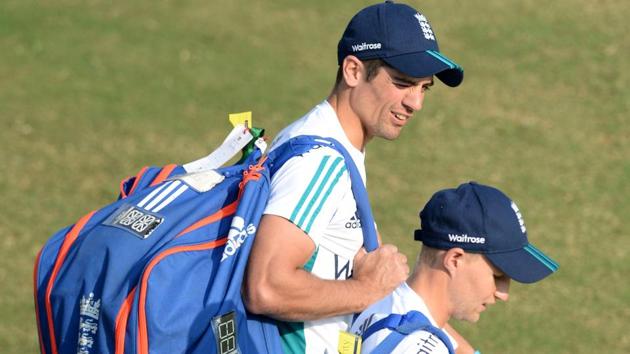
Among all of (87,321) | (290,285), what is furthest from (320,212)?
(87,321)

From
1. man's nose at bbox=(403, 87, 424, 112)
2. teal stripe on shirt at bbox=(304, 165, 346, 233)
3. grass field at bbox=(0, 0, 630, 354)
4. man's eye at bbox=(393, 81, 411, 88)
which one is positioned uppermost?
man's eye at bbox=(393, 81, 411, 88)

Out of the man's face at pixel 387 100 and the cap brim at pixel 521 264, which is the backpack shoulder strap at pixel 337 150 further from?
the cap brim at pixel 521 264

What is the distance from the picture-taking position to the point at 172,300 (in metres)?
3.91

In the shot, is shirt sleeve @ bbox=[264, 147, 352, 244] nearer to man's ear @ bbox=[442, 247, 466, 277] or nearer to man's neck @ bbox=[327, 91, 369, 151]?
man's neck @ bbox=[327, 91, 369, 151]

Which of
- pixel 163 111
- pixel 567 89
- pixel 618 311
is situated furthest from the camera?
pixel 567 89

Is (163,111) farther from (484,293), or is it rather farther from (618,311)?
(484,293)

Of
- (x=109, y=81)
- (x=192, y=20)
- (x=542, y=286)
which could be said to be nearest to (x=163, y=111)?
(x=109, y=81)

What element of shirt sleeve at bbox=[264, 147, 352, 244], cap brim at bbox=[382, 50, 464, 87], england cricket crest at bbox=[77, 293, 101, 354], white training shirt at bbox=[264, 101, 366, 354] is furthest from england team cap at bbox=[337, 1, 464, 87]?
england cricket crest at bbox=[77, 293, 101, 354]

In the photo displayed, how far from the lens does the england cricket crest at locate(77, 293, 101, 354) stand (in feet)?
13.2

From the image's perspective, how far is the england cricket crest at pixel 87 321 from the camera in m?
4.03

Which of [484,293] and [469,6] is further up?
[484,293]

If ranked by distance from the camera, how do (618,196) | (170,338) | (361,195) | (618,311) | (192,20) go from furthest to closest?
1. (192,20)
2. (618,196)
3. (618,311)
4. (361,195)
5. (170,338)

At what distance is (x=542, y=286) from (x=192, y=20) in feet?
19.0

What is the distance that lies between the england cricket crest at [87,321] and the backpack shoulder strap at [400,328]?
94 cm
